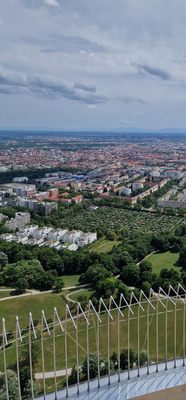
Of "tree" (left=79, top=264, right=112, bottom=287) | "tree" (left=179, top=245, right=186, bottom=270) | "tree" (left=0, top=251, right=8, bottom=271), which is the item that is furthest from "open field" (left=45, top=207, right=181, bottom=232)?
"tree" (left=79, top=264, right=112, bottom=287)

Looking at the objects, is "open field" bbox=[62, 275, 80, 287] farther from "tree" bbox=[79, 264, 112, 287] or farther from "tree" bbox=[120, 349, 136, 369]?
"tree" bbox=[120, 349, 136, 369]

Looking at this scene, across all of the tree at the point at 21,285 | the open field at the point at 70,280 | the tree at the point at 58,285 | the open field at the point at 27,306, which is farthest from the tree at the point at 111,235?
the tree at the point at 21,285

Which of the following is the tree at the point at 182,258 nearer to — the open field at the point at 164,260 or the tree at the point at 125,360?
the open field at the point at 164,260

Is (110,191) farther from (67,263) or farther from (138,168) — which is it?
(67,263)

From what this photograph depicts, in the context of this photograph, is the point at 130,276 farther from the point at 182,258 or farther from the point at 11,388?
the point at 11,388

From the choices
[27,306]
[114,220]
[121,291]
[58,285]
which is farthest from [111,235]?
[27,306]
